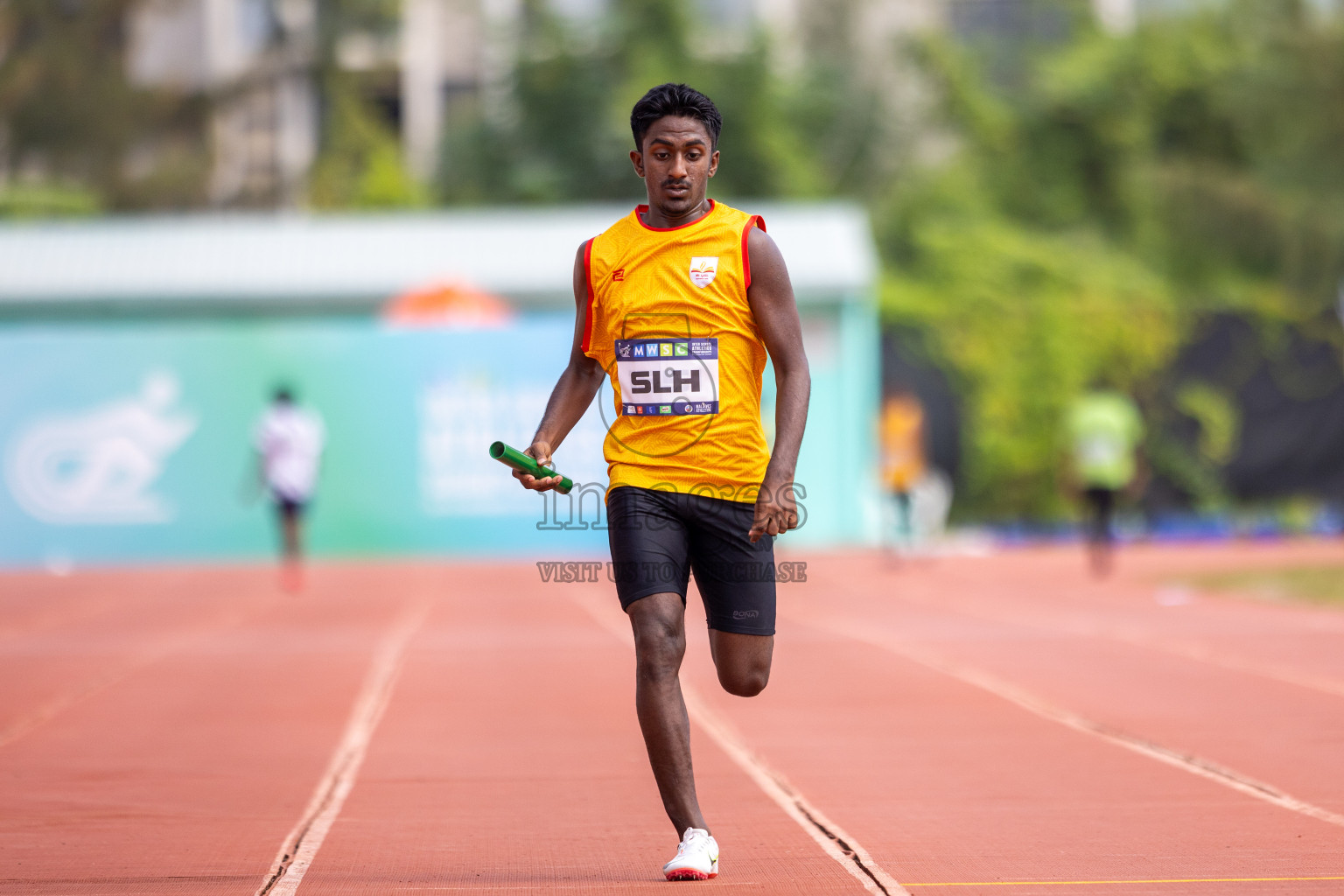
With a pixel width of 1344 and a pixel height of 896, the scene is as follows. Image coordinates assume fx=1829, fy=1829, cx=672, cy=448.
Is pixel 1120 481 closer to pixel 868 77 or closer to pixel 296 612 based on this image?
pixel 296 612

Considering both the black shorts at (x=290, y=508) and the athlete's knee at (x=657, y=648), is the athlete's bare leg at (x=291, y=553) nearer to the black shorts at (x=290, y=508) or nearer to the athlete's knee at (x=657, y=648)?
the black shorts at (x=290, y=508)

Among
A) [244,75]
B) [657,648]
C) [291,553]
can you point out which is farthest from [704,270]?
[244,75]

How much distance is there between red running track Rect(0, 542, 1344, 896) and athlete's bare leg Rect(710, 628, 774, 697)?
0.52 metres

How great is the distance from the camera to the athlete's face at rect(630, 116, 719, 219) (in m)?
4.82

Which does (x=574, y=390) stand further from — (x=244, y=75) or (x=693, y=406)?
(x=244, y=75)

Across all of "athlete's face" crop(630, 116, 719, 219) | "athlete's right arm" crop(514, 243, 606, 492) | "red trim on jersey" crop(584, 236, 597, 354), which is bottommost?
"athlete's right arm" crop(514, 243, 606, 492)

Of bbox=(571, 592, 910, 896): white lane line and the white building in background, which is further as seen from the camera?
the white building in background

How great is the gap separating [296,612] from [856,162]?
1073 inches

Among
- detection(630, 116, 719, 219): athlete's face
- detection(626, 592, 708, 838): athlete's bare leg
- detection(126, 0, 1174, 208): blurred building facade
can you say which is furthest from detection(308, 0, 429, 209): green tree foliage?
detection(626, 592, 708, 838): athlete's bare leg

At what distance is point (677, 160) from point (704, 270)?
0.97 ft

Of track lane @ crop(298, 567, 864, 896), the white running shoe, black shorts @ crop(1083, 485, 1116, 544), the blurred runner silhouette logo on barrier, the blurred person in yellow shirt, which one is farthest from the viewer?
the blurred runner silhouette logo on barrier

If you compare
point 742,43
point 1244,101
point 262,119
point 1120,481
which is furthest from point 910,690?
point 262,119

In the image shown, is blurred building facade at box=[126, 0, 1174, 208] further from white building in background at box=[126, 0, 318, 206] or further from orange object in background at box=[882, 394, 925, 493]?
orange object in background at box=[882, 394, 925, 493]

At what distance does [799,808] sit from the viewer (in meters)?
5.99
